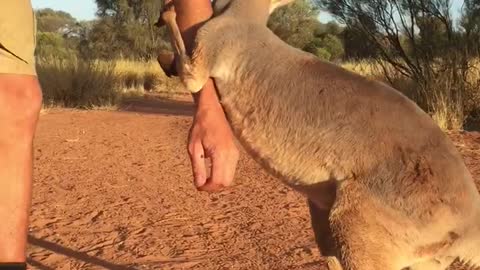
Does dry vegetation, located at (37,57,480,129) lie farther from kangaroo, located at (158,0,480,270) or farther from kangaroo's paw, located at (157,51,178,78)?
kangaroo's paw, located at (157,51,178,78)

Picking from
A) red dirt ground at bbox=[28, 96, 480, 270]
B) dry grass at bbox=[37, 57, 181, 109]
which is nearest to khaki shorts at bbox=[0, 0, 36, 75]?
red dirt ground at bbox=[28, 96, 480, 270]

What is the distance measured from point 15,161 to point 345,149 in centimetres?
171

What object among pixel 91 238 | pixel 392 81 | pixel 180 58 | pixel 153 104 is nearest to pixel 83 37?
pixel 153 104

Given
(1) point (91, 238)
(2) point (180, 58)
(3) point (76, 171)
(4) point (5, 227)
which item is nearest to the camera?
(4) point (5, 227)

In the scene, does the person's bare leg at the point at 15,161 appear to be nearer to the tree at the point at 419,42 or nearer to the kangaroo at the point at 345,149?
the kangaroo at the point at 345,149

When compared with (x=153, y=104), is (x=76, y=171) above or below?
above

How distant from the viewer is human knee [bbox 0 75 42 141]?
3564 mm

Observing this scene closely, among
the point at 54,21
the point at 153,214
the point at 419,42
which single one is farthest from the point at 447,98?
the point at 54,21

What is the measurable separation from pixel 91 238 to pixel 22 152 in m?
3.56

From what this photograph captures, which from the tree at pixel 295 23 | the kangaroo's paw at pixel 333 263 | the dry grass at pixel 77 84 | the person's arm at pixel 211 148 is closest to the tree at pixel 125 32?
the tree at pixel 295 23

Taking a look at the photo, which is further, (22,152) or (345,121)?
(345,121)

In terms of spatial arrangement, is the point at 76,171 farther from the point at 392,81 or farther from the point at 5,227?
the point at 392,81

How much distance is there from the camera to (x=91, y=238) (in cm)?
705

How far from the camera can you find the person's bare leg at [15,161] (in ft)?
11.7
